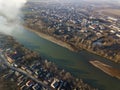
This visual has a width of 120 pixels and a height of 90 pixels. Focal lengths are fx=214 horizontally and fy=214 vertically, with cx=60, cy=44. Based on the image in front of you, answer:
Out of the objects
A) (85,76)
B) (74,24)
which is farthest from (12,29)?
(85,76)

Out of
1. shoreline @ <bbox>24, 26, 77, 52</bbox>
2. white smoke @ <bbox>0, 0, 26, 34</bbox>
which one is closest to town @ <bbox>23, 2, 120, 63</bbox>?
shoreline @ <bbox>24, 26, 77, 52</bbox>

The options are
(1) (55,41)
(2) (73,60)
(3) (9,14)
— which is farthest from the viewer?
(3) (9,14)

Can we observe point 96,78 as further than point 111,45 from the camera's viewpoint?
No

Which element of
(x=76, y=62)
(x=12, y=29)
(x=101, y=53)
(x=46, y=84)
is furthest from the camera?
(x=12, y=29)

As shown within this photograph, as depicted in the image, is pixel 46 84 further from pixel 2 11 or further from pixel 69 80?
pixel 2 11

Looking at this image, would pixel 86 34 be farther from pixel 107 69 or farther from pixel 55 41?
pixel 107 69

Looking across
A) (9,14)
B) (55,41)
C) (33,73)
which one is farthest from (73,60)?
(9,14)

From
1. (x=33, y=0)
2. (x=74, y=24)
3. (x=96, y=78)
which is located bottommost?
(x=33, y=0)
